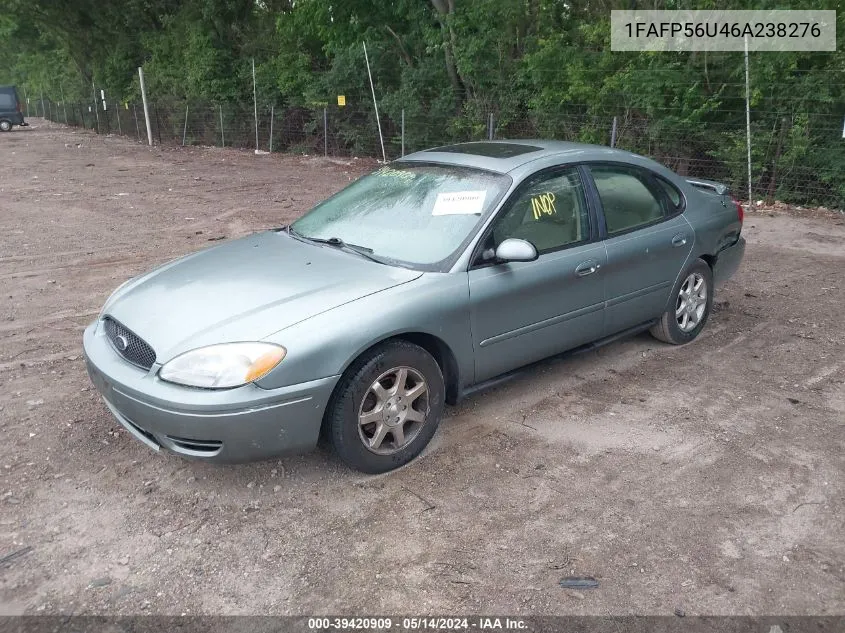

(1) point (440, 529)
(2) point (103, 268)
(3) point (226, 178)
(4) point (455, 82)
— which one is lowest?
(1) point (440, 529)

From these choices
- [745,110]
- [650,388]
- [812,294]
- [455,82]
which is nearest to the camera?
[650,388]

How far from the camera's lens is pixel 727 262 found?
216 inches

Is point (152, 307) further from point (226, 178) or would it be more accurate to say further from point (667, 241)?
point (226, 178)

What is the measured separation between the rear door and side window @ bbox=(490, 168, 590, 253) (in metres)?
0.18

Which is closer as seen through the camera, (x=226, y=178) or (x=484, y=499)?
(x=484, y=499)

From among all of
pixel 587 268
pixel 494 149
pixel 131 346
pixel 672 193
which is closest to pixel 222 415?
pixel 131 346

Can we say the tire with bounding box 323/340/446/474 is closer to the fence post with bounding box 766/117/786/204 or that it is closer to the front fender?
the front fender

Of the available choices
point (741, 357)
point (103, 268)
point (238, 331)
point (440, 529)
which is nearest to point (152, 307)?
point (238, 331)

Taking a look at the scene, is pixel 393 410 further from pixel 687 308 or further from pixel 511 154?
pixel 687 308

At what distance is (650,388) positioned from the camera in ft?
15.0

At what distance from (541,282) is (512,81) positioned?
12.1 metres

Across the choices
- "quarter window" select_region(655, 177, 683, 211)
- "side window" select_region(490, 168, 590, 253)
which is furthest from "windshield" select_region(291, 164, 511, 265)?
"quarter window" select_region(655, 177, 683, 211)

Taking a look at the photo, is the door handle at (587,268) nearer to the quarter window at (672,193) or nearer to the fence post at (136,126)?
the quarter window at (672,193)

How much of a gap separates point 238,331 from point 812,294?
226 inches
